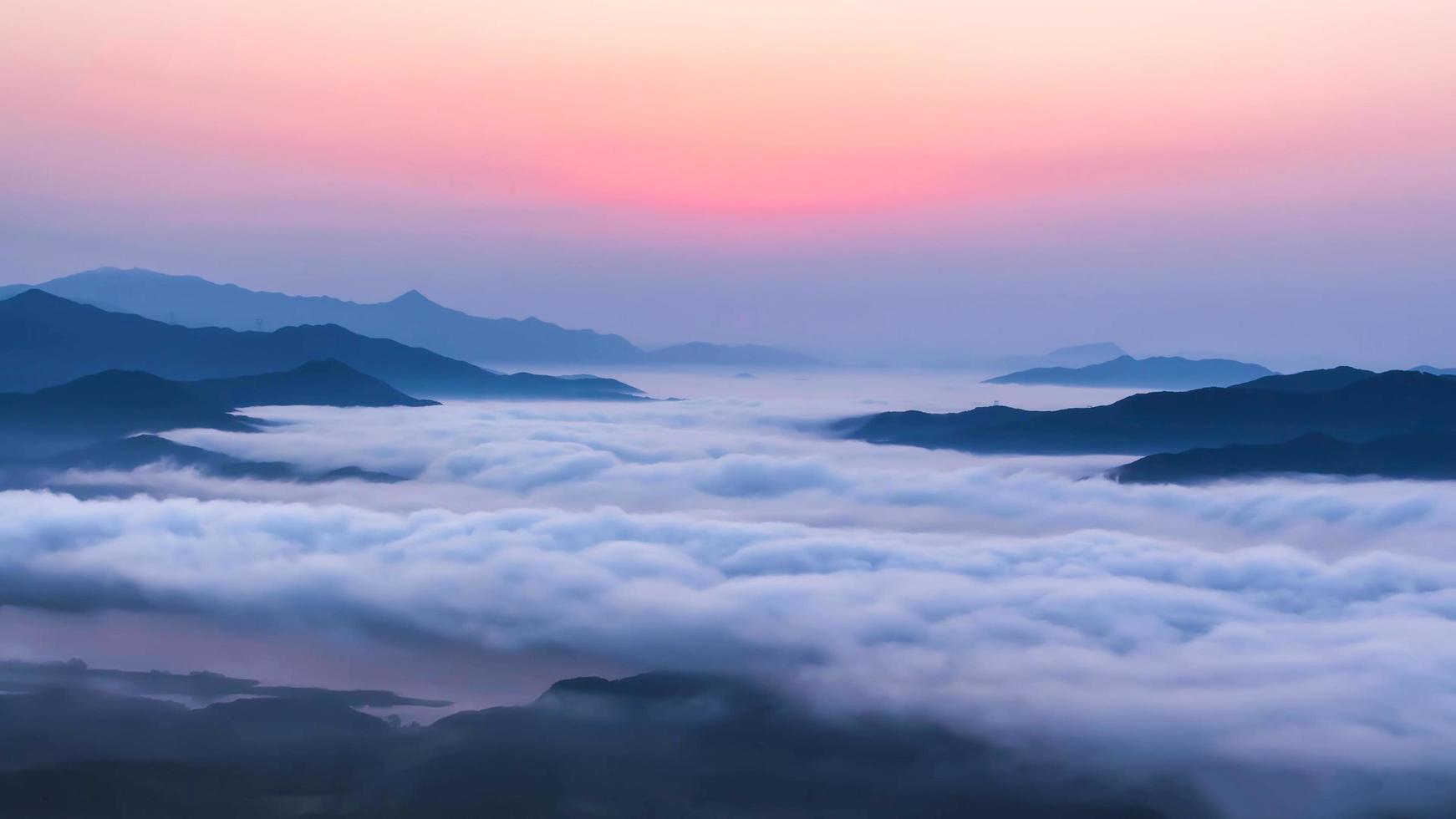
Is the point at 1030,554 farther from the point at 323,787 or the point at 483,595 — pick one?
the point at 323,787

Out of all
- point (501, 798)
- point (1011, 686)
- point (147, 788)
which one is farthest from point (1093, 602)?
point (147, 788)

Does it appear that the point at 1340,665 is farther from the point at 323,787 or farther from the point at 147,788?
the point at 147,788

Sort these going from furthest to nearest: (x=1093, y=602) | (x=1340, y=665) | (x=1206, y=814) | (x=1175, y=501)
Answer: (x=1175, y=501) < (x=1093, y=602) < (x=1340, y=665) < (x=1206, y=814)

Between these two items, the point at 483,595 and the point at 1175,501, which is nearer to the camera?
the point at 483,595

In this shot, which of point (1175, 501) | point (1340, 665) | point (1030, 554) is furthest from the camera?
point (1175, 501)

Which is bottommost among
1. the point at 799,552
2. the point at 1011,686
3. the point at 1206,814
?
the point at 1206,814

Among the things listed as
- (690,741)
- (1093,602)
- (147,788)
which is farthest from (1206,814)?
(147,788)

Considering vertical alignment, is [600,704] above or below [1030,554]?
below
